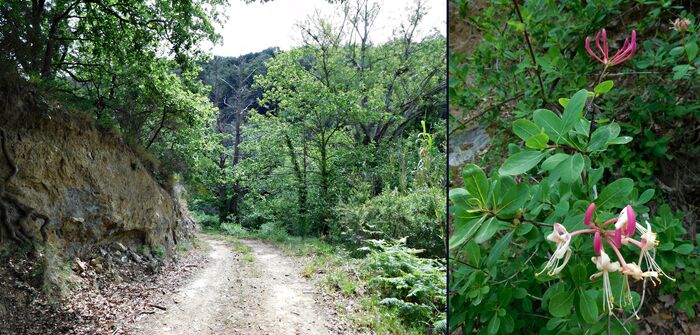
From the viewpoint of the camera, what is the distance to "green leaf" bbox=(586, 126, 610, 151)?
1.14 feet

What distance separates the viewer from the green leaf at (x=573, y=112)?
1.12 feet

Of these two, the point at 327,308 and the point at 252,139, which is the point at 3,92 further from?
the point at 327,308

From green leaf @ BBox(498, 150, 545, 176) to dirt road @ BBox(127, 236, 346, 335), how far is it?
230 centimetres

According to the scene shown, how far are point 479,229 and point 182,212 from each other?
3.09 meters

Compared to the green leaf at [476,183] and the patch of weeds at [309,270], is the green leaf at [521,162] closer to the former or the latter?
the green leaf at [476,183]

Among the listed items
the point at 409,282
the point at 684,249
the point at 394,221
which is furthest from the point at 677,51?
the point at 394,221

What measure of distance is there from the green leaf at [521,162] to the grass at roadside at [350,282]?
6.32ft

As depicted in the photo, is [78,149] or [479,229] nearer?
[479,229]

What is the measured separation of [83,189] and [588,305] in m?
3.49

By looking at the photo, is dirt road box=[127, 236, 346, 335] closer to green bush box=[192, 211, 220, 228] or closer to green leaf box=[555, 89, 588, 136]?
green bush box=[192, 211, 220, 228]

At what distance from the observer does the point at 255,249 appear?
10.1 ft

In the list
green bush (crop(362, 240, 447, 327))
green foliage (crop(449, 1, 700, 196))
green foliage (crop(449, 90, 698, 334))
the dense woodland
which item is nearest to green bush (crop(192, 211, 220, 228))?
the dense woodland

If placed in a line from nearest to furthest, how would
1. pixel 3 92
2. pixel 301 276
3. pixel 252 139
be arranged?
pixel 3 92 → pixel 301 276 → pixel 252 139

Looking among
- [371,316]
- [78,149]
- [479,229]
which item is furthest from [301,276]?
[479,229]
